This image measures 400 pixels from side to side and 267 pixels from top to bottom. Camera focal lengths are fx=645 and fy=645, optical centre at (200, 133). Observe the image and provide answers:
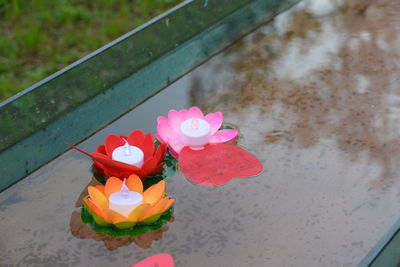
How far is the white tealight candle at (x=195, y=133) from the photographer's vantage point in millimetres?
1354

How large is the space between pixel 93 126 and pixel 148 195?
1.09 feet

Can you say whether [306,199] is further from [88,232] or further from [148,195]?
[88,232]

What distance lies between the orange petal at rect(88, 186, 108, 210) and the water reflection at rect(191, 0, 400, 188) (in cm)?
42

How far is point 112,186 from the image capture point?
1.22 metres

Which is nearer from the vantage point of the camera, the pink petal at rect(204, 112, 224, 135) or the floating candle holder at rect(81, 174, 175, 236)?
the floating candle holder at rect(81, 174, 175, 236)

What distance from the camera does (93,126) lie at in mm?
1479

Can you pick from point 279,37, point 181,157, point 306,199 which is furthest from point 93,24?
point 306,199

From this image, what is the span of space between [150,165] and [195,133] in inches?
5.4

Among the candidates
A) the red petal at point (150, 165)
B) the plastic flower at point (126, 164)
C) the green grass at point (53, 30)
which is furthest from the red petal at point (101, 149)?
the green grass at point (53, 30)

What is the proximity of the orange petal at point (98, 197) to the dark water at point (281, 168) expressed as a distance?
0.07m

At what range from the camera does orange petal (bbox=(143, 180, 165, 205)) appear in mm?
1203

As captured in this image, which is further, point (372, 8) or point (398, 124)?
point (372, 8)

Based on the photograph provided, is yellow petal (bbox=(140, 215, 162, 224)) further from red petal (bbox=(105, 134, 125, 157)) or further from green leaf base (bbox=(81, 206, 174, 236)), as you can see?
red petal (bbox=(105, 134, 125, 157))

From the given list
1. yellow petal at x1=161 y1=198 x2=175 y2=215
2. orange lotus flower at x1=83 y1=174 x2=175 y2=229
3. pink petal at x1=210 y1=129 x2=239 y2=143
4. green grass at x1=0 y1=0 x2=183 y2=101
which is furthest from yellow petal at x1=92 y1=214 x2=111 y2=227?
green grass at x1=0 y1=0 x2=183 y2=101
